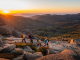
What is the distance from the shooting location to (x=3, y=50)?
679 cm

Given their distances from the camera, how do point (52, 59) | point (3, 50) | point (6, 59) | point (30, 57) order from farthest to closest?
point (3, 50), point (30, 57), point (6, 59), point (52, 59)

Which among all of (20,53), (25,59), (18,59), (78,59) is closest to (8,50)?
(20,53)

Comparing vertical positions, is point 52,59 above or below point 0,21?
below

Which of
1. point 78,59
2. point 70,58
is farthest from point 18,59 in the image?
point 78,59

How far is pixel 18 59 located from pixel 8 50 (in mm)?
1701

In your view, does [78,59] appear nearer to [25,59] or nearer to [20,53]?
[25,59]

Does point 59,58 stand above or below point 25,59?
above

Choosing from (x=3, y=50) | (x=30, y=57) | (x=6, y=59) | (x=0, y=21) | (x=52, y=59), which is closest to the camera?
(x=52, y=59)

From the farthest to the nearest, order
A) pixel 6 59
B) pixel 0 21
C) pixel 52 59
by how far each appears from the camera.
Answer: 1. pixel 0 21
2. pixel 6 59
3. pixel 52 59

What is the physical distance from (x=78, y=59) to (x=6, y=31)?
67.0ft

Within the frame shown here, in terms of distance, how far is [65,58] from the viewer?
5.15 metres

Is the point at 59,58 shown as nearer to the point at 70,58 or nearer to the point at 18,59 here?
the point at 70,58

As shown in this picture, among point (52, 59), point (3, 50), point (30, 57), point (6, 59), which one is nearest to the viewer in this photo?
point (52, 59)

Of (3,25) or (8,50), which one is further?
(3,25)
